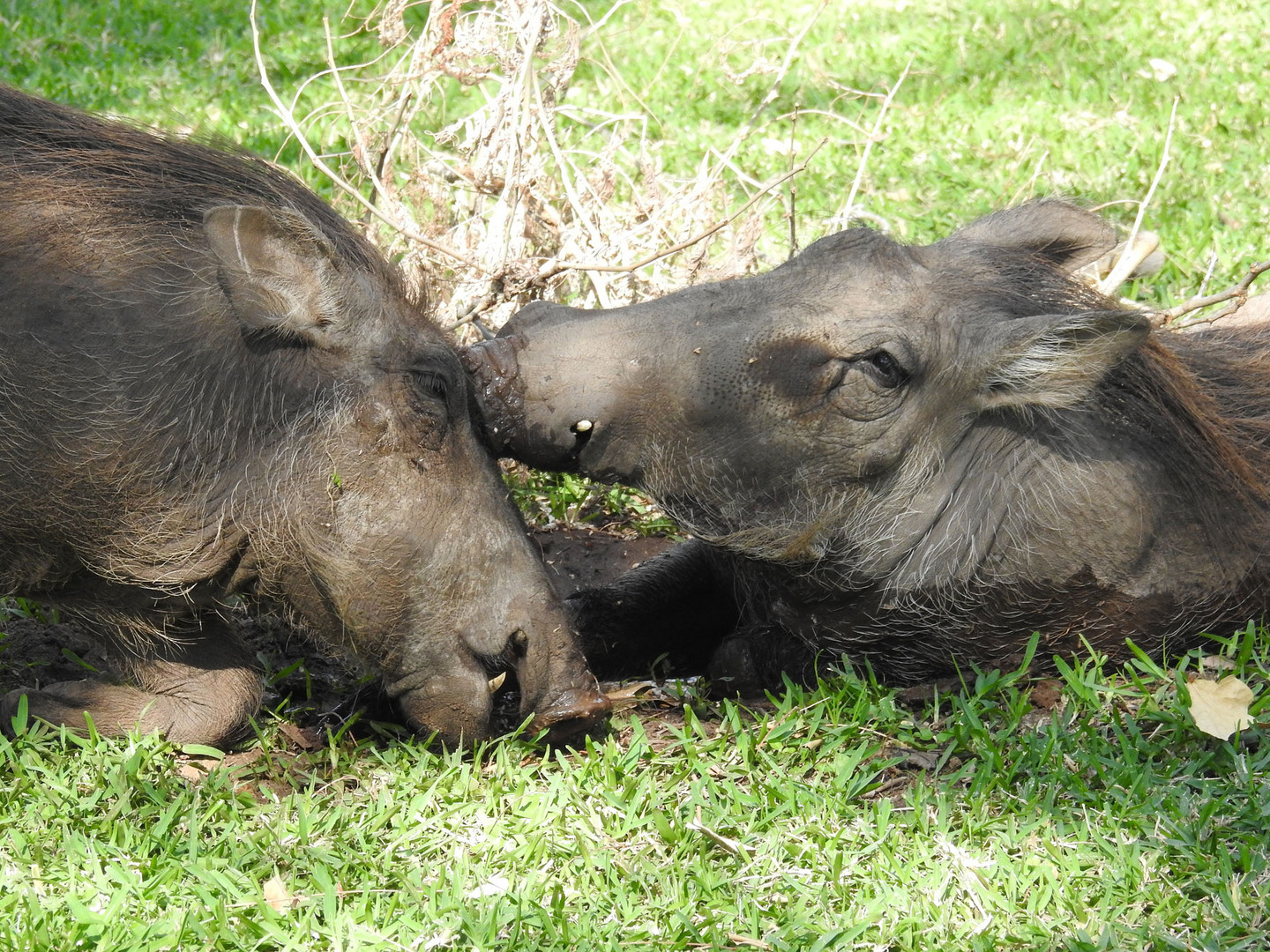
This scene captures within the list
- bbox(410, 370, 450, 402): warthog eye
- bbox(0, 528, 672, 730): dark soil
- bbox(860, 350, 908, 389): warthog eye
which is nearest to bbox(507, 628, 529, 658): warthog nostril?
bbox(0, 528, 672, 730): dark soil

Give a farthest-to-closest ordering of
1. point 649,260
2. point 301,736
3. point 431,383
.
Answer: point 649,260
point 301,736
point 431,383

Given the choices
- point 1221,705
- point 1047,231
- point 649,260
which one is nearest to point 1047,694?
point 1221,705

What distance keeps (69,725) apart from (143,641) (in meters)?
0.28

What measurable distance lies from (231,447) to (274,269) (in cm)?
44

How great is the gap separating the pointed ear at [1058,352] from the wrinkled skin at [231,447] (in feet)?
4.41

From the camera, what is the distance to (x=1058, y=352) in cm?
370

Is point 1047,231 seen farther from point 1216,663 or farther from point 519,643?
point 519,643

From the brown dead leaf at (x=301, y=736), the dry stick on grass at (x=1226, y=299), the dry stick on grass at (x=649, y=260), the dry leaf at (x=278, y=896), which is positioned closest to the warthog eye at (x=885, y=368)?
the dry stick on grass at (x=649, y=260)

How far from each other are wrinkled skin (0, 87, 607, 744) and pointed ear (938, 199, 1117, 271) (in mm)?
1745

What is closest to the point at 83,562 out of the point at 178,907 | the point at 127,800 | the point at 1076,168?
the point at 127,800

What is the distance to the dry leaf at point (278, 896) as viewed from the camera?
3.01 meters

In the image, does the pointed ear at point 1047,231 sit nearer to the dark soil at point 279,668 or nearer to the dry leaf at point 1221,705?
the dry leaf at point 1221,705

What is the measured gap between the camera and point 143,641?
370 centimetres

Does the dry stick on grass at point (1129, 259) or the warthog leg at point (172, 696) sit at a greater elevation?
the dry stick on grass at point (1129, 259)
